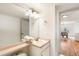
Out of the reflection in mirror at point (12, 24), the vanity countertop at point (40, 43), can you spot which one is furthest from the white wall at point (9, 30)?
the vanity countertop at point (40, 43)

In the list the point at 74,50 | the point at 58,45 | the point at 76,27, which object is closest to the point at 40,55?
the point at 58,45

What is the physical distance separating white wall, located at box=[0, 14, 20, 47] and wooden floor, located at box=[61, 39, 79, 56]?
0.55 meters

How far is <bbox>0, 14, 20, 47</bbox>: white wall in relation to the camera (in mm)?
1191

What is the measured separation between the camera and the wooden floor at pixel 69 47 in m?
1.29

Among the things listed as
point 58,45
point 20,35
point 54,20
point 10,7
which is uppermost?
point 10,7

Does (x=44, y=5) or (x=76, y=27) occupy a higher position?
(x=44, y=5)

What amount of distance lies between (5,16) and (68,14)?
2.46 feet

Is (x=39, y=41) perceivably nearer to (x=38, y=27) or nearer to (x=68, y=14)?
(x=38, y=27)

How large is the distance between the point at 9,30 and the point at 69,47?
750mm

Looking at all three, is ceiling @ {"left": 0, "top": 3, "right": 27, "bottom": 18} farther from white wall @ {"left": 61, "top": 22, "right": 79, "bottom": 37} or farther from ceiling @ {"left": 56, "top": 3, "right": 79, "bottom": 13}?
white wall @ {"left": 61, "top": 22, "right": 79, "bottom": 37}

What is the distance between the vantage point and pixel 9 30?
4.06 feet

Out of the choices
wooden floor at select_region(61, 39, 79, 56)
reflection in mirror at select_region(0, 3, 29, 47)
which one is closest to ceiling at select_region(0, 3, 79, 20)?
reflection in mirror at select_region(0, 3, 29, 47)

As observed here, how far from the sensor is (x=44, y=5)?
1.31 m

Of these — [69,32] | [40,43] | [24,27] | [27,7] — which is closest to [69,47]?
[69,32]
